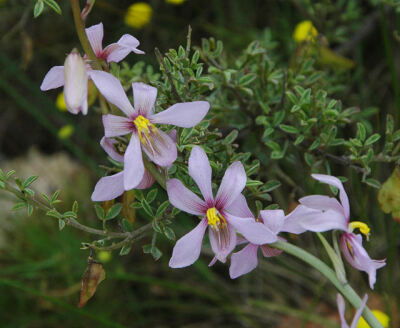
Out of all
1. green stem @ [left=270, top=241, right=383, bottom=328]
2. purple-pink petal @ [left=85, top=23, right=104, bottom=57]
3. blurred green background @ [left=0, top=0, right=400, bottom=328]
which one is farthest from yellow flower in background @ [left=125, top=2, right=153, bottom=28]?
green stem @ [left=270, top=241, right=383, bottom=328]

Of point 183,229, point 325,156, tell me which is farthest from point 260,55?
point 183,229

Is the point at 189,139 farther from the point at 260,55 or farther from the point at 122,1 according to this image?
the point at 122,1

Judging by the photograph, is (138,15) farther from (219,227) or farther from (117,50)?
(219,227)

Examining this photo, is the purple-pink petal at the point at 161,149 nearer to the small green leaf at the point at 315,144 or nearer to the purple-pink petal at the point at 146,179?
the purple-pink petal at the point at 146,179

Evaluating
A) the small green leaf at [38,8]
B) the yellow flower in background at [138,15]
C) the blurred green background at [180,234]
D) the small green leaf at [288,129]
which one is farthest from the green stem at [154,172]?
the yellow flower in background at [138,15]

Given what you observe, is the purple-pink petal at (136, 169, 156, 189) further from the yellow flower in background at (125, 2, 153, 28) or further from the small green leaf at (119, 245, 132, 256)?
the yellow flower in background at (125, 2, 153, 28)

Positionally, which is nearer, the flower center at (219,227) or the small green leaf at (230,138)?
the flower center at (219,227)
